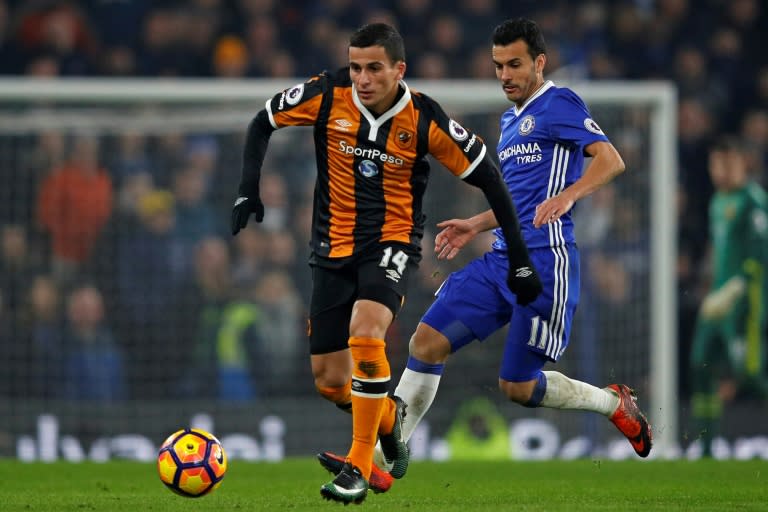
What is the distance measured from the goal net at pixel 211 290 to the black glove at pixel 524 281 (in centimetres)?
491

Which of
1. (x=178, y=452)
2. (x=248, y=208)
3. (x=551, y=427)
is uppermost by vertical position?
(x=248, y=208)

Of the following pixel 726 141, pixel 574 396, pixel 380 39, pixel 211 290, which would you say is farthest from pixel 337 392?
pixel 726 141

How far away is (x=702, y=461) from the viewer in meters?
9.45

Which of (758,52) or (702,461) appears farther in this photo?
(758,52)

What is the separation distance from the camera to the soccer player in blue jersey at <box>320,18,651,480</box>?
6.75m

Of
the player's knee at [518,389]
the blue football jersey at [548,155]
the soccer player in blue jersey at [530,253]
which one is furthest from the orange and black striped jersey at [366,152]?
Answer: the player's knee at [518,389]

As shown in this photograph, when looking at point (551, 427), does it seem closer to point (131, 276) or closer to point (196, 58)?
point (131, 276)

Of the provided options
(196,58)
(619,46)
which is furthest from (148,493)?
(619,46)

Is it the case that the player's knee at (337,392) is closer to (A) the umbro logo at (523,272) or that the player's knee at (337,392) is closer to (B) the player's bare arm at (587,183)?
(A) the umbro logo at (523,272)

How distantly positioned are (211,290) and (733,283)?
14.1ft

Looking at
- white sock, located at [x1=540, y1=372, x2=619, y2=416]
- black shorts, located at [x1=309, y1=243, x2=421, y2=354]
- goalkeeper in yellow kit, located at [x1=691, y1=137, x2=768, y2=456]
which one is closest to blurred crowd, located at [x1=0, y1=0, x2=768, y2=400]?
goalkeeper in yellow kit, located at [x1=691, y1=137, x2=768, y2=456]

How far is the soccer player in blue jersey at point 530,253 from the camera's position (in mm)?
6750

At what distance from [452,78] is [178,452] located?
29.7 ft

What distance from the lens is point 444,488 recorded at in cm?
725
